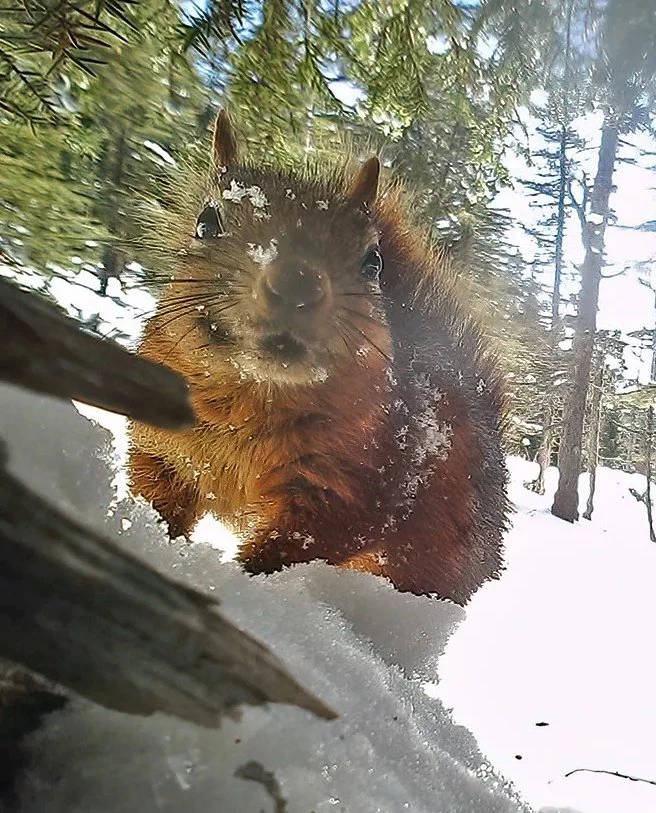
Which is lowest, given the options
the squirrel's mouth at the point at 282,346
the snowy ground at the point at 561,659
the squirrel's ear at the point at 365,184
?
the snowy ground at the point at 561,659

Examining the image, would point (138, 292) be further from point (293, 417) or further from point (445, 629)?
point (445, 629)

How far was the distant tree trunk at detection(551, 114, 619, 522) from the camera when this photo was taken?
0.76 m

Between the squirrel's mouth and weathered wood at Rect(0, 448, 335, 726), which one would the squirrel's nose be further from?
weathered wood at Rect(0, 448, 335, 726)

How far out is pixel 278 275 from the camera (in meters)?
0.44

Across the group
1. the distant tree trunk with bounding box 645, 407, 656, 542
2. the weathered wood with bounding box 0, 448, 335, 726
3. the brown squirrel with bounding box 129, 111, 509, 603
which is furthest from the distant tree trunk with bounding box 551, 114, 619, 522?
the weathered wood with bounding box 0, 448, 335, 726

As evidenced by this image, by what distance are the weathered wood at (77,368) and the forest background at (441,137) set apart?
0.26 meters

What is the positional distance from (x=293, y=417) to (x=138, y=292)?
15 centimetres

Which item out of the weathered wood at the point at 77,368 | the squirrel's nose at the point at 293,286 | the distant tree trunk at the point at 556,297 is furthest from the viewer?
the distant tree trunk at the point at 556,297

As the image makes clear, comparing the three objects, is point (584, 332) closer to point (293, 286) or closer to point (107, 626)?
point (293, 286)

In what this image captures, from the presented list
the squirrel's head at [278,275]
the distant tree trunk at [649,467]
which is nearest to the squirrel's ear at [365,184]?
the squirrel's head at [278,275]

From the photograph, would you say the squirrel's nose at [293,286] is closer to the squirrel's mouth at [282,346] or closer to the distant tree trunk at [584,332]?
the squirrel's mouth at [282,346]

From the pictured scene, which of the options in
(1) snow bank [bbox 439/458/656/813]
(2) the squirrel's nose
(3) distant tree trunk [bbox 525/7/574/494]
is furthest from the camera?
(3) distant tree trunk [bbox 525/7/574/494]

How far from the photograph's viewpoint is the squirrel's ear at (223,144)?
0.49 metres

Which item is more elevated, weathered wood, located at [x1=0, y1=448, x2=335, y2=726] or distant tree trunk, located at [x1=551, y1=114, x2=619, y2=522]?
distant tree trunk, located at [x1=551, y1=114, x2=619, y2=522]
